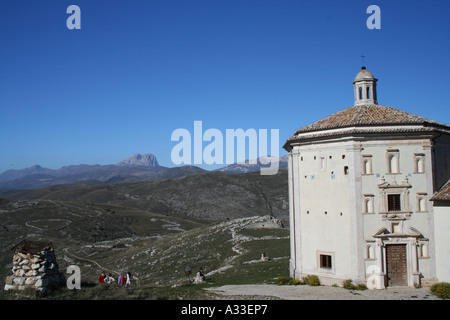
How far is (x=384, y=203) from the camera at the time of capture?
2478 centimetres

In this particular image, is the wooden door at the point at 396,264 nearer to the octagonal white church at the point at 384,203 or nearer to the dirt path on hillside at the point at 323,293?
the octagonal white church at the point at 384,203

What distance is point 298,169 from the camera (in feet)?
91.8

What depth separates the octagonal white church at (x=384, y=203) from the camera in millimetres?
24594

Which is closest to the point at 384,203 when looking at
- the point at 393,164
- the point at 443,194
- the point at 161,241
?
the point at 393,164

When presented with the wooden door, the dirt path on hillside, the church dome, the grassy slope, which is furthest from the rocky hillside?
the dirt path on hillside

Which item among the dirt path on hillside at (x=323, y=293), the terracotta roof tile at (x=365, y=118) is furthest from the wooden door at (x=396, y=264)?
the terracotta roof tile at (x=365, y=118)

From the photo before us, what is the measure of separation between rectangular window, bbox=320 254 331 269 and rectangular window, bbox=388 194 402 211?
503 cm

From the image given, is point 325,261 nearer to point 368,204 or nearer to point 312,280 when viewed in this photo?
point 312,280

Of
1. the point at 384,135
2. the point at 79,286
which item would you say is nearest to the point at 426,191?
the point at 384,135

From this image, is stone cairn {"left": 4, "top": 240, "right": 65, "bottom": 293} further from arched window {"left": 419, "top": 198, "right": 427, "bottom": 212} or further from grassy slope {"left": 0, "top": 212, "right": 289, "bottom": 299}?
arched window {"left": 419, "top": 198, "right": 427, "bottom": 212}

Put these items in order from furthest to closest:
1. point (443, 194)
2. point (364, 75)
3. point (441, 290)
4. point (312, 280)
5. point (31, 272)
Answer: point (364, 75)
point (312, 280)
point (443, 194)
point (441, 290)
point (31, 272)

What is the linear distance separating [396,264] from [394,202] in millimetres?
3860

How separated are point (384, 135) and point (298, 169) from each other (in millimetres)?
6096

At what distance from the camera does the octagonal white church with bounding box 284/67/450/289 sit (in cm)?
2459
